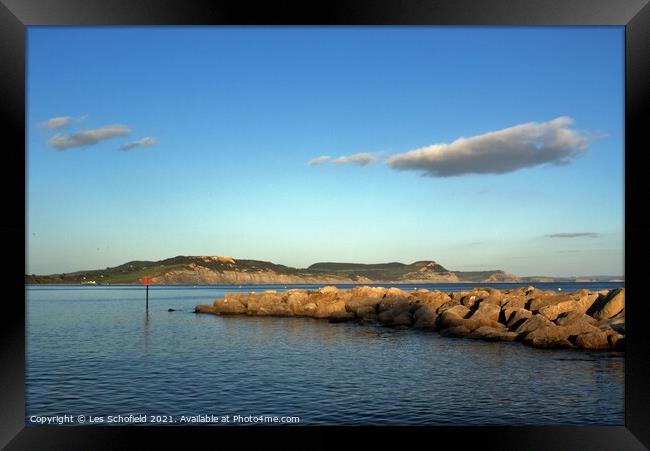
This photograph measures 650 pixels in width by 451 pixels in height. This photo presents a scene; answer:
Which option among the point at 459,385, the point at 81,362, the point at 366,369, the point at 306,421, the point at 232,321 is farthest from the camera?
the point at 232,321

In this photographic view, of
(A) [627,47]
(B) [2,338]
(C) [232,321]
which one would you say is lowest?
(C) [232,321]

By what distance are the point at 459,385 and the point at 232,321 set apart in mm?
25317

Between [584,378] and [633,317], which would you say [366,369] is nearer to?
[584,378]

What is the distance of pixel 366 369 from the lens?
1800 centimetres

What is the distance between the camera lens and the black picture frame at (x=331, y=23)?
6.88 metres

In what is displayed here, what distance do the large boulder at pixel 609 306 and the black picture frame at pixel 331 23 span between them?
17195mm

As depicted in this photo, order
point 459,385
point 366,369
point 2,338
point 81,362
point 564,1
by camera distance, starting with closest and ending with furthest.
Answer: point 2,338 < point 564,1 < point 459,385 < point 366,369 < point 81,362

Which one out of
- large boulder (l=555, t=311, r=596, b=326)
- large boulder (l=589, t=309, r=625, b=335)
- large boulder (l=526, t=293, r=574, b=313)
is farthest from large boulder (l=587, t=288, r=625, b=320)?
large boulder (l=526, t=293, r=574, b=313)

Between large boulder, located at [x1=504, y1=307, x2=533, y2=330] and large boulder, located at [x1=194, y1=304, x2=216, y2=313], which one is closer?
large boulder, located at [x1=504, y1=307, x2=533, y2=330]

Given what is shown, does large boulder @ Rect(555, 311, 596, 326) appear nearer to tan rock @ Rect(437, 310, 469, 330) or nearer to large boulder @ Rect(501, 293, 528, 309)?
large boulder @ Rect(501, 293, 528, 309)

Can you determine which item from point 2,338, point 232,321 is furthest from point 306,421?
point 232,321

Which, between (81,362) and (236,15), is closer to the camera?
(236,15)

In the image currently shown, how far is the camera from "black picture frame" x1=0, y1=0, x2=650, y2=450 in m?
6.88

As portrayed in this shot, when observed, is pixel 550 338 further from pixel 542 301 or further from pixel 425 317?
pixel 425 317
